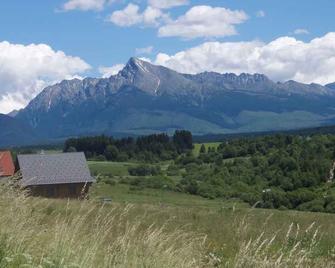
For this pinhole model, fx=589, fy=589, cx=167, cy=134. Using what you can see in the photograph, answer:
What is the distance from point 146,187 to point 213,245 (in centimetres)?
8473

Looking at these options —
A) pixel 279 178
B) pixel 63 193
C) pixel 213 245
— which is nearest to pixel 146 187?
pixel 279 178

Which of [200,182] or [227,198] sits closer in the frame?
[227,198]

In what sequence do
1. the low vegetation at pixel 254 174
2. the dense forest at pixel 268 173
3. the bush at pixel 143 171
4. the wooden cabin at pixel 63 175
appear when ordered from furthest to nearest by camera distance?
the bush at pixel 143 171, the low vegetation at pixel 254 174, the dense forest at pixel 268 173, the wooden cabin at pixel 63 175

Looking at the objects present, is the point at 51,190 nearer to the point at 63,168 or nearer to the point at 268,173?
the point at 63,168

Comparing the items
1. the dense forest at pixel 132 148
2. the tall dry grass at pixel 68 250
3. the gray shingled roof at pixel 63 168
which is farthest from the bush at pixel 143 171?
the tall dry grass at pixel 68 250

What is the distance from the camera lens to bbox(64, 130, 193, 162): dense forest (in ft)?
473

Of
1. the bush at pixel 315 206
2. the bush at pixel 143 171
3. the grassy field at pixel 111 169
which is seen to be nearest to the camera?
the bush at pixel 315 206

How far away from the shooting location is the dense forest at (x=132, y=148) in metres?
144

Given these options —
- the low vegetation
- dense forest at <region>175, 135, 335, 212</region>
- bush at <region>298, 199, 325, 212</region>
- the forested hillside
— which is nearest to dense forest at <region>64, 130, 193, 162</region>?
the forested hillside

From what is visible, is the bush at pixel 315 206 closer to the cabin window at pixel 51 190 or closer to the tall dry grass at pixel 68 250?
the cabin window at pixel 51 190

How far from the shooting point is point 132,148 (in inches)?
5827

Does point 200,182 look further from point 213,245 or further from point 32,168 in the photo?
point 213,245

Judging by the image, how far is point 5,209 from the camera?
6.62m

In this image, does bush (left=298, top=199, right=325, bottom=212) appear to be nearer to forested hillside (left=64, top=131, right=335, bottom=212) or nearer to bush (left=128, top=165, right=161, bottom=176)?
forested hillside (left=64, top=131, right=335, bottom=212)
